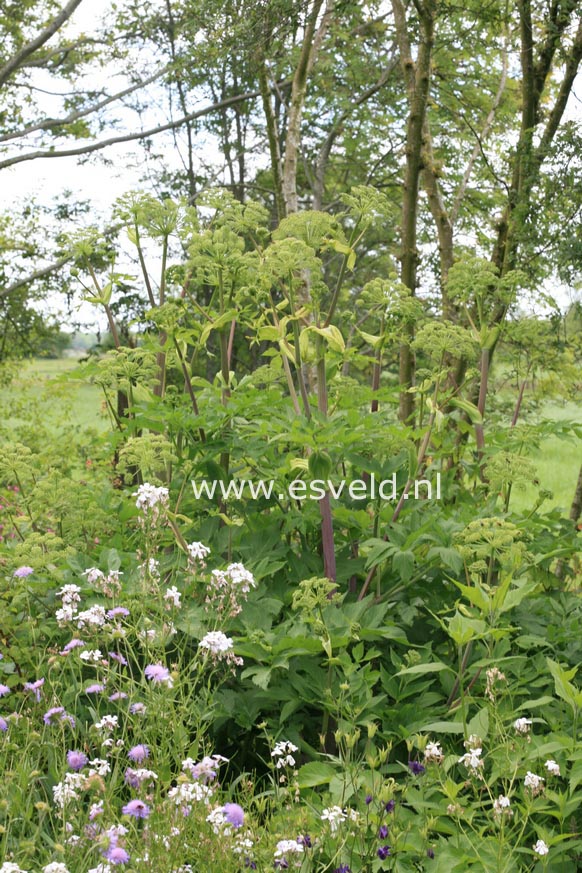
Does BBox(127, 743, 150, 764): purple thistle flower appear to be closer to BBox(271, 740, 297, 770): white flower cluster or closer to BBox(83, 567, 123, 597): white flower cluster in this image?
BBox(271, 740, 297, 770): white flower cluster

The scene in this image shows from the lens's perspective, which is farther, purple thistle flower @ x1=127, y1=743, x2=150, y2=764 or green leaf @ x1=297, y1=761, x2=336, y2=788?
green leaf @ x1=297, y1=761, x2=336, y2=788

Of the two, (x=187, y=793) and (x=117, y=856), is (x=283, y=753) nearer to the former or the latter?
(x=187, y=793)

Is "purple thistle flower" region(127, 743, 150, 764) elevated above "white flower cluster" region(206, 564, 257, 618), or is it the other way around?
"white flower cluster" region(206, 564, 257, 618)

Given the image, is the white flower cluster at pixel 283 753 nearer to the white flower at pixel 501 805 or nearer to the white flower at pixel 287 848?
the white flower at pixel 287 848

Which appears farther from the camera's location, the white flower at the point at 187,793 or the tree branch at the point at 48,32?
the tree branch at the point at 48,32

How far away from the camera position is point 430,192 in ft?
18.5

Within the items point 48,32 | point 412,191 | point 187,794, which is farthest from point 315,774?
point 48,32

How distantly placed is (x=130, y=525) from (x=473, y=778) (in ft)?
5.47

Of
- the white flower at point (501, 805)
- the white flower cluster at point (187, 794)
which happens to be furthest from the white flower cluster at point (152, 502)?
the white flower at point (501, 805)

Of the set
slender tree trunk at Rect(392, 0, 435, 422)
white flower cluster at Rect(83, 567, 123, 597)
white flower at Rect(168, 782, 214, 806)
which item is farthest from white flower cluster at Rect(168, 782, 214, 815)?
slender tree trunk at Rect(392, 0, 435, 422)

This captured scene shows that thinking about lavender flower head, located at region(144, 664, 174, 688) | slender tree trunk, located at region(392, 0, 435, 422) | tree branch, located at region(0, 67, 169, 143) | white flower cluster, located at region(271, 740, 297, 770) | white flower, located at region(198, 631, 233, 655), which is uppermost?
tree branch, located at region(0, 67, 169, 143)

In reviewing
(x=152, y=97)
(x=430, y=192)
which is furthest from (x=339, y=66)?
(x=430, y=192)

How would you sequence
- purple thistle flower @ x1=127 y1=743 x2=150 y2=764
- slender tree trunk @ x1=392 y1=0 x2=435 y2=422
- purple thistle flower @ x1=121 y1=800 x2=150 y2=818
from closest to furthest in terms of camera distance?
purple thistle flower @ x1=121 y1=800 x2=150 y2=818, purple thistle flower @ x1=127 y1=743 x2=150 y2=764, slender tree trunk @ x1=392 y1=0 x2=435 y2=422

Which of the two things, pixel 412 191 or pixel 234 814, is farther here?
pixel 412 191
